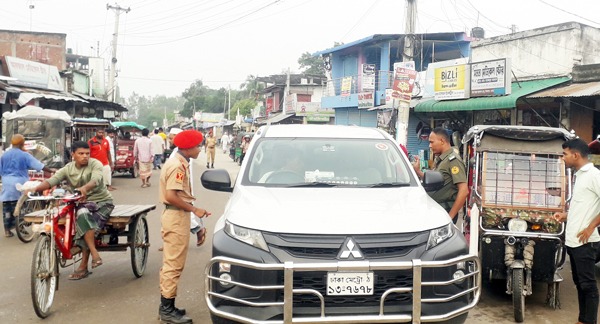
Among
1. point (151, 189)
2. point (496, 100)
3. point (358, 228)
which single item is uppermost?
point (496, 100)

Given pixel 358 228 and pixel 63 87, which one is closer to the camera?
pixel 358 228

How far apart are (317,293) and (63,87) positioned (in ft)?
88.7

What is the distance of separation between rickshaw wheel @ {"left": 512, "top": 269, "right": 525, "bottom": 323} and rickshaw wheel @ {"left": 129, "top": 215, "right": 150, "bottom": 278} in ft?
13.7

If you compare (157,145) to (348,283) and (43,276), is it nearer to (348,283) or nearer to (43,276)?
(43,276)

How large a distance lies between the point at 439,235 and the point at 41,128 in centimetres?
1381

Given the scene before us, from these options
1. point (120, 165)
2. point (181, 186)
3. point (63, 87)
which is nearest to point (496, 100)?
point (181, 186)

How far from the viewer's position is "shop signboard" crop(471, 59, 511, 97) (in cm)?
1515

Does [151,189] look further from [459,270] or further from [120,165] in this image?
[459,270]

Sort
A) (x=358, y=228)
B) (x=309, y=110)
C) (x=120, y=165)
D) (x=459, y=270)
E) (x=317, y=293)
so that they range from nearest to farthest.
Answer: (x=317, y=293) → (x=358, y=228) → (x=459, y=270) → (x=120, y=165) → (x=309, y=110)

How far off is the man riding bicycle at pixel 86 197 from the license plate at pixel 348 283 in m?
3.30

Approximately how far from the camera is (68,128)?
15.8 m

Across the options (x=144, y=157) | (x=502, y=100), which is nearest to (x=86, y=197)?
(x=144, y=157)

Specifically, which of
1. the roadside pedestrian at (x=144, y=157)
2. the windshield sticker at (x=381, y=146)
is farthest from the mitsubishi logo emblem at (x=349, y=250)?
the roadside pedestrian at (x=144, y=157)

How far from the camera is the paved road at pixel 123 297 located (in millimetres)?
A: 5172
